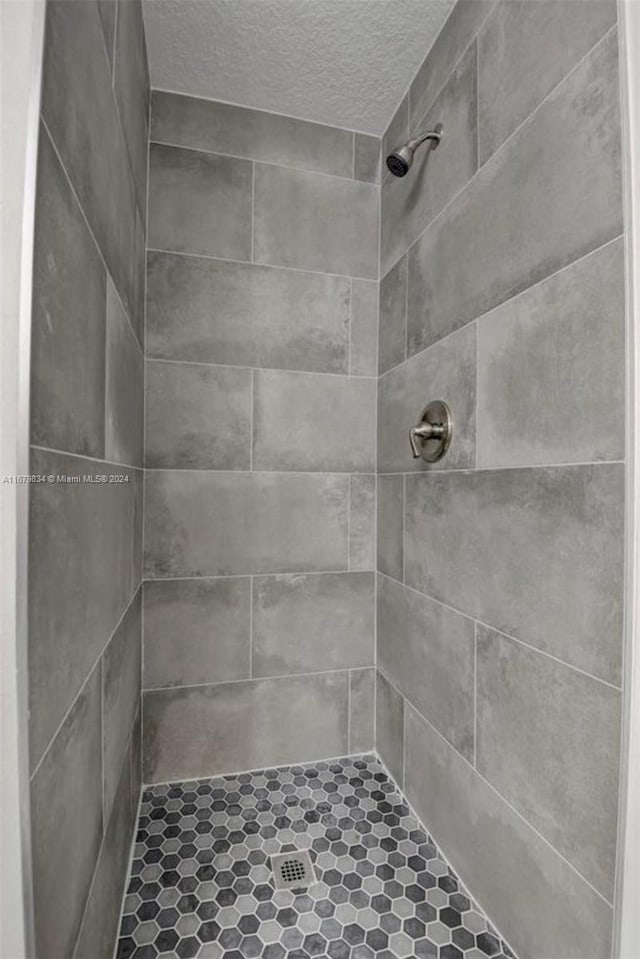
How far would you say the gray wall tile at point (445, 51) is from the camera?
1058 millimetres

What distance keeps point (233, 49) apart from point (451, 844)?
6.99 ft

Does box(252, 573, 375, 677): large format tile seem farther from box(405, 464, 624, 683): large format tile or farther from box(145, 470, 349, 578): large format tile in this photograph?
box(405, 464, 624, 683): large format tile

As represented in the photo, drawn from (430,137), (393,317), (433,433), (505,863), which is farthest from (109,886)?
(430,137)

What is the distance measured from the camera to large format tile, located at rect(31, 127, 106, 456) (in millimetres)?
488

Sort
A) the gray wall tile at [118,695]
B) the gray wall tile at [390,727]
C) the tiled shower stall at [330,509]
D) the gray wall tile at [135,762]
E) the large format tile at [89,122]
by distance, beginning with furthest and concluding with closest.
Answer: the gray wall tile at [390,727]
the gray wall tile at [135,762]
the gray wall tile at [118,695]
the tiled shower stall at [330,509]
the large format tile at [89,122]

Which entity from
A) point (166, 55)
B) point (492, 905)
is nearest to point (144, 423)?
point (166, 55)

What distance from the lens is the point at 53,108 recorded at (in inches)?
20.6

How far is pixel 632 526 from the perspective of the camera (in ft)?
2.04

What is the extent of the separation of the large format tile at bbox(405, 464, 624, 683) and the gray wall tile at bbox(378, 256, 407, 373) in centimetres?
47

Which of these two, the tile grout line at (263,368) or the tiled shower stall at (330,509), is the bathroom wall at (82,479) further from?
the tile grout line at (263,368)

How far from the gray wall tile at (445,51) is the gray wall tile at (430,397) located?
683 millimetres

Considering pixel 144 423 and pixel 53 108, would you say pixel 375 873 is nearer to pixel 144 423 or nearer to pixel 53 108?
pixel 144 423

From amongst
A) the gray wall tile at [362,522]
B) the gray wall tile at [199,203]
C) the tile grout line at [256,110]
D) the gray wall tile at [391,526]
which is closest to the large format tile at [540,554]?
the gray wall tile at [391,526]

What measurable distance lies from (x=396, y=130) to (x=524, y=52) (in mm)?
666
